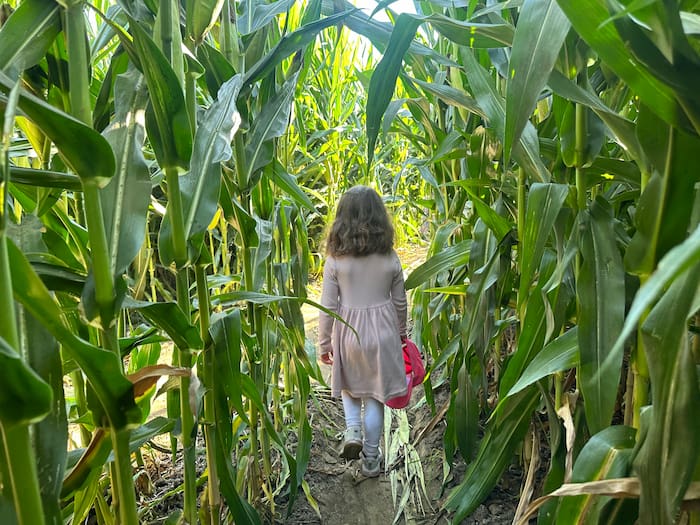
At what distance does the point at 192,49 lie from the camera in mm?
756

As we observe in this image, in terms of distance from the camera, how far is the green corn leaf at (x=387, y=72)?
0.58 meters

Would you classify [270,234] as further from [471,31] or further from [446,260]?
[471,31]

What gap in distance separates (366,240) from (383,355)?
0.36 metres

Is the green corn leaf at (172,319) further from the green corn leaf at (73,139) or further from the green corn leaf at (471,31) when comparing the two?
the green corn leaf at (471,31)

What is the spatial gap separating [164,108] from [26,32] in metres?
0.14

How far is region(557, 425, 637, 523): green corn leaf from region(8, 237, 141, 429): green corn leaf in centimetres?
45

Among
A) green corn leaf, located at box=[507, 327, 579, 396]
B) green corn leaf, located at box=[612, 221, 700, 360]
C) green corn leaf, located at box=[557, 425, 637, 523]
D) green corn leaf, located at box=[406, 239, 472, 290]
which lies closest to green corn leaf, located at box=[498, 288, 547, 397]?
green corn leaf, located at box=[507, 327, 579, 396]

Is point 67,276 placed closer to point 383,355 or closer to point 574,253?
point 574,253

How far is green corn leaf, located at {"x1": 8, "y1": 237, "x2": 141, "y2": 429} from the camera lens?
41cm

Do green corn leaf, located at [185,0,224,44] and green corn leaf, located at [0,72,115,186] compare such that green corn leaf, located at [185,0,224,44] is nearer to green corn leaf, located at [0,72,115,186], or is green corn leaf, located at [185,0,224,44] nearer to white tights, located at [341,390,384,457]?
green corn leaf, located at [0,72,115,186]

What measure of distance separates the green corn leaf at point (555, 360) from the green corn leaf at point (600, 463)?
90 millimetres

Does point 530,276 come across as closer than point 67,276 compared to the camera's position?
No

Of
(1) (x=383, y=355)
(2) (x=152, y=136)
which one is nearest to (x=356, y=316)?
(1) (x=383, y=355)

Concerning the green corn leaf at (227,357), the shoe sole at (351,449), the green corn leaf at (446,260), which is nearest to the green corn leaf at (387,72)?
the green corn leaf at (227,357)
